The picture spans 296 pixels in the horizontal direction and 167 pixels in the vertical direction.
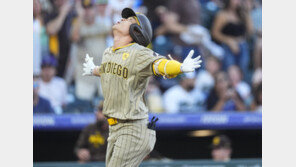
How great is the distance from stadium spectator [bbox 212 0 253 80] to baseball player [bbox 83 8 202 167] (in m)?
3.70

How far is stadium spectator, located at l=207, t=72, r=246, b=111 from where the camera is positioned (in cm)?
703

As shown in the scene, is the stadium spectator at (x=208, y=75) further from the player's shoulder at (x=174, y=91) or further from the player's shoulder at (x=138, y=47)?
the player's shoulder at (x=138, y=47)

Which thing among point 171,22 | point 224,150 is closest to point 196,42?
point 171,22

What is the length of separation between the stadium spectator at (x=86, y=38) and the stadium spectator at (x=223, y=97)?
1.68 meters

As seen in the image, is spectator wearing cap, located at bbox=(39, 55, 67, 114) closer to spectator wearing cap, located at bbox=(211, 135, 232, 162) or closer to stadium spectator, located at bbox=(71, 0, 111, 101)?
stadium spectator, located at bbox=(71, 0, 111, 101)

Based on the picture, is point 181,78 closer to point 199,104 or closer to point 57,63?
point 199,104

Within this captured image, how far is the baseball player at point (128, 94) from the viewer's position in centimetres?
333

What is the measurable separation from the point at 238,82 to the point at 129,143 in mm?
4015

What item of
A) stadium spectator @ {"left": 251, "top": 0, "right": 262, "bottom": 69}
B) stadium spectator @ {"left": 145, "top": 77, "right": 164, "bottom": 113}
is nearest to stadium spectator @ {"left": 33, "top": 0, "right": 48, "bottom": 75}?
stadium spectator @ {"left": 145, "top": 77, "right": 164, "bottom": 113}

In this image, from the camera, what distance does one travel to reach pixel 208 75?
7008 millimetres

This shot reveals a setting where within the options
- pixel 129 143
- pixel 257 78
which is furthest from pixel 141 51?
pixel 257 78

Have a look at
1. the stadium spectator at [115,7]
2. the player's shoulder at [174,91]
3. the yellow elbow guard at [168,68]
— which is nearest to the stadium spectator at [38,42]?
the stadium spectator at [115,7]

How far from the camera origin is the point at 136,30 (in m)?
3.52

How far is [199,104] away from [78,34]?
205 cm
